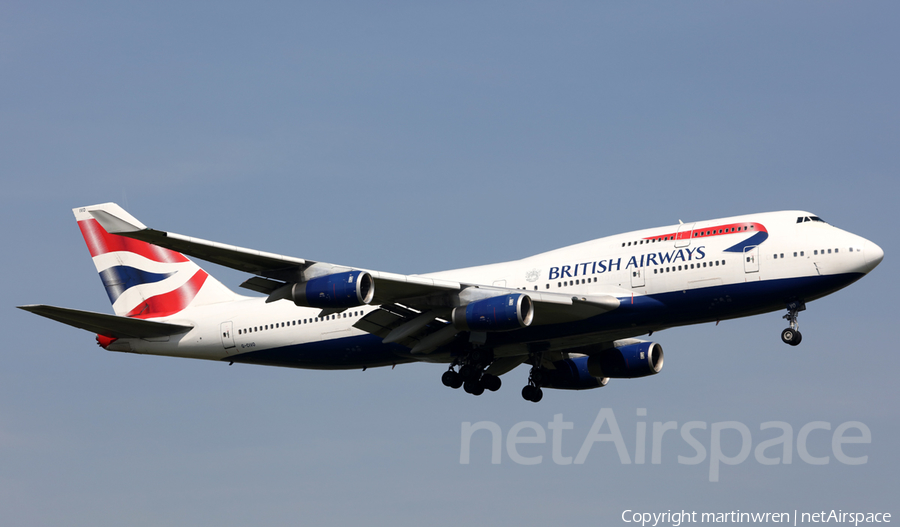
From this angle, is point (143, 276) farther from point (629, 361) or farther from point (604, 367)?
point (629, 361)

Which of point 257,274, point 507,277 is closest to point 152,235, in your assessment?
point 257,274

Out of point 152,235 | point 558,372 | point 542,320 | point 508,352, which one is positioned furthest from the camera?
point 558,372

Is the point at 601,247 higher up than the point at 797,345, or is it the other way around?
the point at 601,247

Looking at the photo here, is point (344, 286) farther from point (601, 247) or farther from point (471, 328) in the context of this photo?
point (601, 247)

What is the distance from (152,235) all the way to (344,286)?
20.3 ft

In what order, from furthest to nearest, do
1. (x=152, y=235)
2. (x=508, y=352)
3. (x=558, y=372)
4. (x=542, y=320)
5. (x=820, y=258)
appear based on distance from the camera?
(x=558, y=372)
(x=508, y=352)
(x=542, y=320)
(x=820, y=258)
(x=152, y=235)

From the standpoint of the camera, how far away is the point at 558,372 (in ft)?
146

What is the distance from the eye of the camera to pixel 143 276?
4559cm

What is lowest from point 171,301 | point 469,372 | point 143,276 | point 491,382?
point 491,382

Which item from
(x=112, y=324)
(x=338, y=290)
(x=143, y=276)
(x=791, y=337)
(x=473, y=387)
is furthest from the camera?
(x=143, y=276)

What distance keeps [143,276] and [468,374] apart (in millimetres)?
16179

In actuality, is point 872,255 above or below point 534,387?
above

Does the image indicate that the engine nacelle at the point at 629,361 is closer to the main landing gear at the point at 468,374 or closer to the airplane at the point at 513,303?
the airplane at the point at 513,303

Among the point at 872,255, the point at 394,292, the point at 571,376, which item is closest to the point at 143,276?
the point at 394,292
